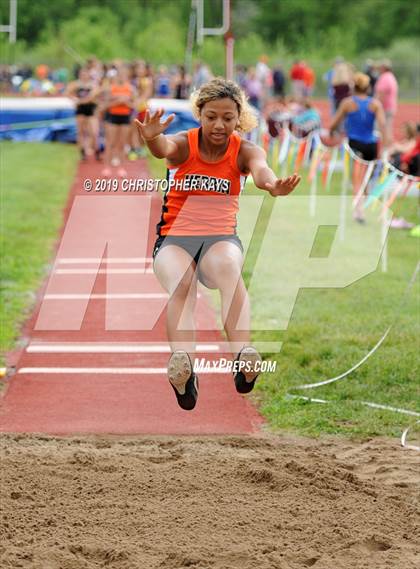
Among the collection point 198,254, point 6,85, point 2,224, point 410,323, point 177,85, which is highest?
point 198,254

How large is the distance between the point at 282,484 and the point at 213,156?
72.9 inches

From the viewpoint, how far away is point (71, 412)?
6.87 m

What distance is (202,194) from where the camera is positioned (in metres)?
5.51

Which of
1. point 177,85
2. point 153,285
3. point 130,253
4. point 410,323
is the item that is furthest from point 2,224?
point 177,85

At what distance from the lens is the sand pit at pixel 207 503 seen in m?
4.57

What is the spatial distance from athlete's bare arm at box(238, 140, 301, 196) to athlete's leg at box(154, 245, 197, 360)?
60cm

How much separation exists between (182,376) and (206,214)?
3.40 ft

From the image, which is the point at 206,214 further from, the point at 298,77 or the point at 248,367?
the point at 298,77

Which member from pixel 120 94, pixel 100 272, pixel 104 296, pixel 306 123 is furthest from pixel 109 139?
pixel 104 296

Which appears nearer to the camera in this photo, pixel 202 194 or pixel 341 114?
pixel 202 194

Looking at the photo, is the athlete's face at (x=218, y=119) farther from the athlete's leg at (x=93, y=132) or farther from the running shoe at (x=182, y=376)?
the athlete's leg at (x=93, y=132)

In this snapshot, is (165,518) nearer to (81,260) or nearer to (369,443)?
(369,443)

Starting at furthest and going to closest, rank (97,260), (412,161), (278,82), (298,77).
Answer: (278,82) → (298,77) → (412,161) → (97,260)

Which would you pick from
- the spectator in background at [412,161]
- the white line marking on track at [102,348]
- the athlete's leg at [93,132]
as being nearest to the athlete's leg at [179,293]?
the white line marking on track at [102,348]
